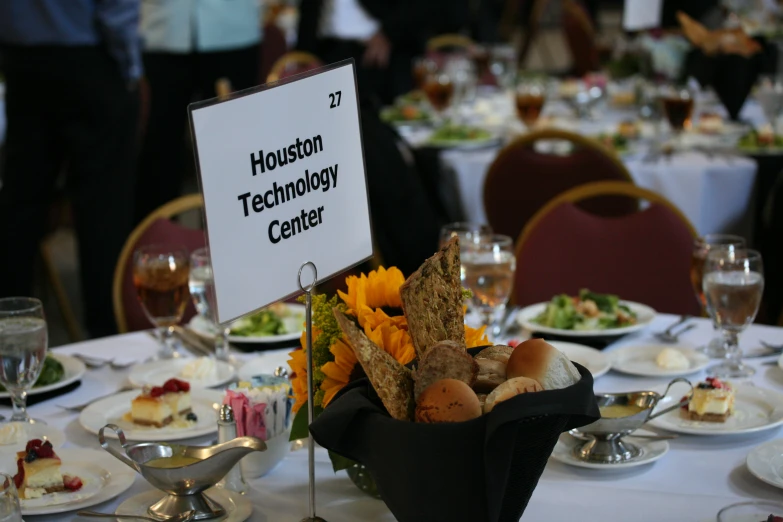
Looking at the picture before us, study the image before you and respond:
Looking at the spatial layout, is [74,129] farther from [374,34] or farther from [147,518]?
[147,518]

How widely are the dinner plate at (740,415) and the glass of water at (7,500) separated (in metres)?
0.85

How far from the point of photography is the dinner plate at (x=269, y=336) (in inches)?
75.4

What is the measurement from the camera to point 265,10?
8406 mm

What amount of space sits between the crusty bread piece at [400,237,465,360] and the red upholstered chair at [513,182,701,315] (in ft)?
4.40

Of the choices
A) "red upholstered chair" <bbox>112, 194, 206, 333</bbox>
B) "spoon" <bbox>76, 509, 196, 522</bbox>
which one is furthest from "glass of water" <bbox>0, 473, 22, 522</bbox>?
"red upholstered chair" <bbox>112, 194, 206, 333</bbox>

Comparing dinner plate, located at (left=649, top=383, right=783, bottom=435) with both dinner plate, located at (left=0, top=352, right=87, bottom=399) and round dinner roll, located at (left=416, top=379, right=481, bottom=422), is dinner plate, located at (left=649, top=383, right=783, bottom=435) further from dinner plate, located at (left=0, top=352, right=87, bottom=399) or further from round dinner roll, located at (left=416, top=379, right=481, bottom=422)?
dinner plate, located at (left=0, top=352, right=87, bottom=399)

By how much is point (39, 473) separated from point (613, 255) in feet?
4.85

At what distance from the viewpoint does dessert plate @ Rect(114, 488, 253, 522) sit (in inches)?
47.2

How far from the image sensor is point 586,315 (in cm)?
192

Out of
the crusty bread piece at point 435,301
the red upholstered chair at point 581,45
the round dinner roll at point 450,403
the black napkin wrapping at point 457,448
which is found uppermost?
the crusty bread piece at point 435,301

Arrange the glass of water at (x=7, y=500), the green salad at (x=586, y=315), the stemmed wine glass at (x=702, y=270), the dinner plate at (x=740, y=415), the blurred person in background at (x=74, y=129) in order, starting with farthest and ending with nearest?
the blurred person in background at (x=74, y=129), the green salad at (x=586, y=315), the stemmed wine glass at (x=702, y=270), the dinner plate at (x=740, y=415), the glass of water at (x=7, y=500)

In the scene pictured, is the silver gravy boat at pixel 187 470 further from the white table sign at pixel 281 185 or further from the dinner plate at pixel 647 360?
the dinner plate at pixel 647 360

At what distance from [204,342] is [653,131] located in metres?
2.35

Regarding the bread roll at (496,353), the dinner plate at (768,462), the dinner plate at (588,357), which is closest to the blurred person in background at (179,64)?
the dinner plate at (588,357)
